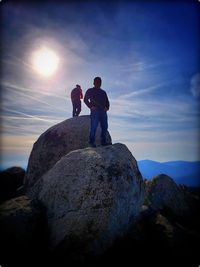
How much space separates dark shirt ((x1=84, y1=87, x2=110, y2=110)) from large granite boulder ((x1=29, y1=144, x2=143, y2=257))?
273 centimetres

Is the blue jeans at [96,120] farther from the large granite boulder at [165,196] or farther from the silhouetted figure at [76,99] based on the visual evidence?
the large granite boulder at [165,196]

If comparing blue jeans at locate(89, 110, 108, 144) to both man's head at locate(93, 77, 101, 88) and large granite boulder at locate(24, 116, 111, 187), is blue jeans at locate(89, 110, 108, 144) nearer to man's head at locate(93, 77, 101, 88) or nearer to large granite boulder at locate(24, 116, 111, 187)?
man's head at locate(93, 77, 101, 88)

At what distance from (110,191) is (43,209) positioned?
8.12ft

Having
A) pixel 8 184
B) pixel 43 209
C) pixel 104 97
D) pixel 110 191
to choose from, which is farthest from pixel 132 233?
pixel 8 184

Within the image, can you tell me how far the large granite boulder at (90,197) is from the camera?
22.3 ft

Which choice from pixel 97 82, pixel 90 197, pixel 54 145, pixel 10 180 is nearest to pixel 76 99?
pixel 54 145

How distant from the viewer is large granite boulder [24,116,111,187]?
44.2 feet

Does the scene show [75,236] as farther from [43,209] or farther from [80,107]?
[80,107]

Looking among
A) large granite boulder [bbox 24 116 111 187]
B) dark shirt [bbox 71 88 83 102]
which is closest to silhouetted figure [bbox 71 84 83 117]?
dark shirt [bbox 71 88 83 102]

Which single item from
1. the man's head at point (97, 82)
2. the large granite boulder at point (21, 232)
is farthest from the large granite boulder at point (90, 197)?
the man's head at point (97, 82)

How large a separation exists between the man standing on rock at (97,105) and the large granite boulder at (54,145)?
2.63 m

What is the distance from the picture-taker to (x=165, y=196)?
17906 millimetres

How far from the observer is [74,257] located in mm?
6363

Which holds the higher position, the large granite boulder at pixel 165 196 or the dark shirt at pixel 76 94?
the dark shirt at pixel 76 94
